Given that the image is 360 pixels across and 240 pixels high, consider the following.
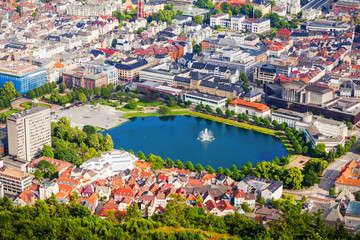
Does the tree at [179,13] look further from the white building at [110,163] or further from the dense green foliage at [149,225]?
the dense green foliage at [149,225]

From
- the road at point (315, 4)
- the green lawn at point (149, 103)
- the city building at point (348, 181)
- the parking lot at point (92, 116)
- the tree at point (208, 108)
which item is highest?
the road at point (315, 4)

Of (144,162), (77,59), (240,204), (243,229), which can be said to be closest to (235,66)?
(77,59)

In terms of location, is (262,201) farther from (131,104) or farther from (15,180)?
(131,104)

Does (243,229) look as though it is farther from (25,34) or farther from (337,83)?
(25,34)

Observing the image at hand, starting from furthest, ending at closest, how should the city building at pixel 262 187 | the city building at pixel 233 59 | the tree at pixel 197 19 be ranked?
the tree at pixel 197 19, the city building at pixel 233 59, the city building at pixel 262 187

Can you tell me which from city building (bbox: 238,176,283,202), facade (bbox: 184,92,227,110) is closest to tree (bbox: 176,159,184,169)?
city building (bbox: 238,176,283,202)

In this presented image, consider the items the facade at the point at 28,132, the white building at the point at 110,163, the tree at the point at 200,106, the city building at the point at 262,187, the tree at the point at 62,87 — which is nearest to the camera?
the city building at the point at 262,187

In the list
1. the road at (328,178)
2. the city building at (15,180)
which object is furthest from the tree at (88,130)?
the road at (328,178)

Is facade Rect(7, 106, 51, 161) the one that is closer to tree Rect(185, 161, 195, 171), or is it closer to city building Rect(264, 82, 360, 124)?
tree Rect(185, 161, 195, 171)
